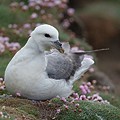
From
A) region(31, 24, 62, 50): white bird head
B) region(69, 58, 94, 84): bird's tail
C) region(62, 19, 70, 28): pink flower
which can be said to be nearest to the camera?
region(31, 24, 62, 50): white bird head

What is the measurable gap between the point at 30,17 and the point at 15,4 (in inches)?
23.8

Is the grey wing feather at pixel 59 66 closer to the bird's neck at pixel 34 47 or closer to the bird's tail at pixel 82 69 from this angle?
the bird's tail at pixel 82 69

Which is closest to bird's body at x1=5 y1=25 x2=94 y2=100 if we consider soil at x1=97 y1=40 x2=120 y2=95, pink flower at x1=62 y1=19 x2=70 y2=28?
pink flower at x1=62 y1=19 x2=70 y2=28

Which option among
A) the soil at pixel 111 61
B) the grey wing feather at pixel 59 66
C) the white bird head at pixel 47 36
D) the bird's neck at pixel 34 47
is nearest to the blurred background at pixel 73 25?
the soil at pixel 111 61

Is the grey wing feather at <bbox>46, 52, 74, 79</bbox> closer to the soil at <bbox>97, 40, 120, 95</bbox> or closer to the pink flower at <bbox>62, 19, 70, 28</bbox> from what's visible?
the pink flower at <bbox>62, 19, 70, 28</bbox>

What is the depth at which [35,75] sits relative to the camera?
8469 millimetres

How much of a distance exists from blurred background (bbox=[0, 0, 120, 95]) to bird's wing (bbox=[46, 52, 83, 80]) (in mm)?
1736

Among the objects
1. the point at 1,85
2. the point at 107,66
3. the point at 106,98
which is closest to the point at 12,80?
the point at 1,85

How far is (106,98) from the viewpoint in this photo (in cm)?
1133

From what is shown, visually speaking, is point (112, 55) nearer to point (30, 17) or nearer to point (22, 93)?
point (30, 17)

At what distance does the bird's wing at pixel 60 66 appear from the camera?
29.1 feet

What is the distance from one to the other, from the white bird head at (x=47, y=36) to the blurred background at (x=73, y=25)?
241 cm

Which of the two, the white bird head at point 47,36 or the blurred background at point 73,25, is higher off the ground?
the white bird head at point 47,36

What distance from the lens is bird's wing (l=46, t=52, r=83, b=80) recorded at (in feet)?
29.1
